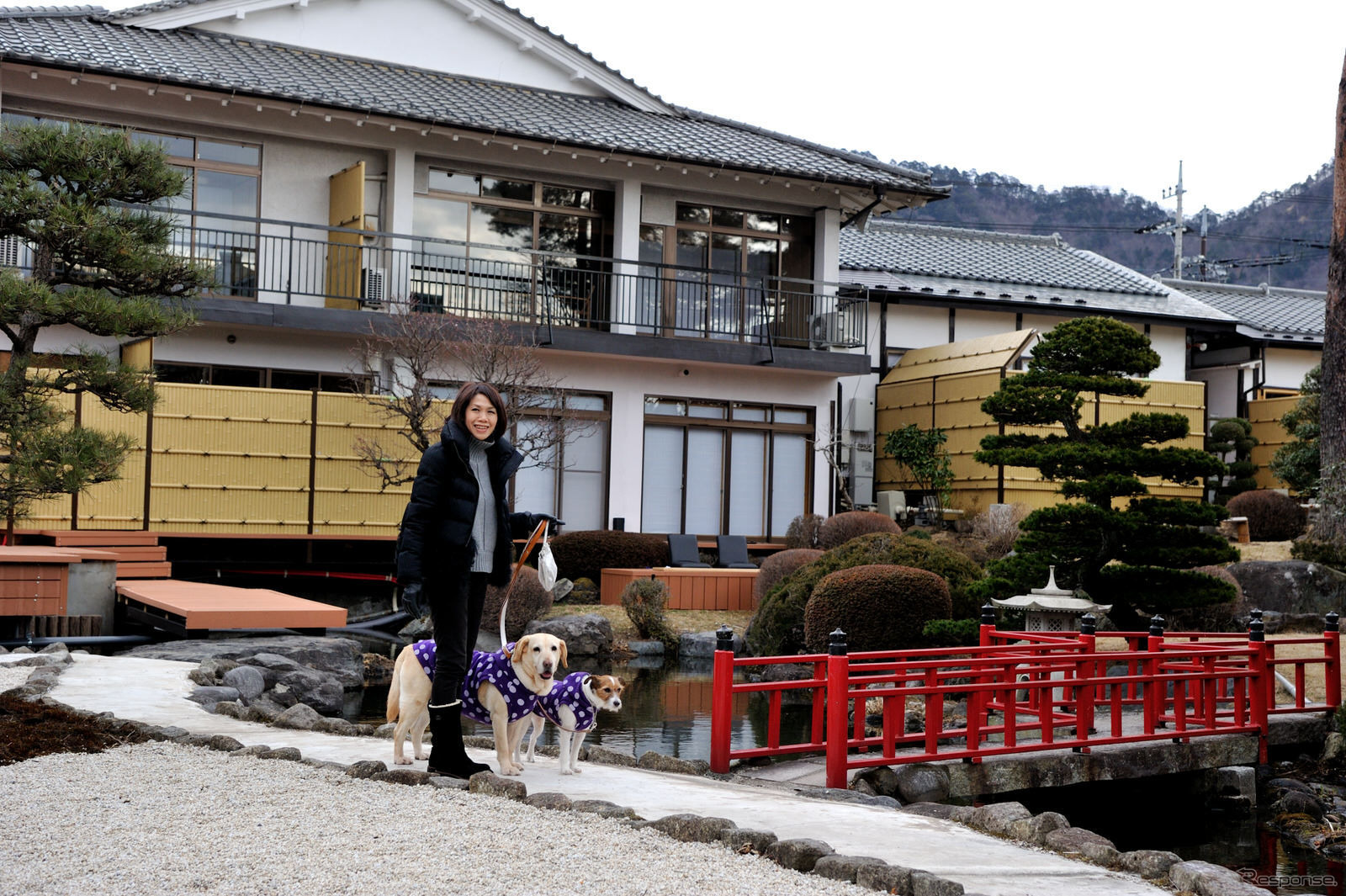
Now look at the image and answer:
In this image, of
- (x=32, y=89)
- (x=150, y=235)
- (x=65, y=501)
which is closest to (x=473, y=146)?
(x=32, y=89)

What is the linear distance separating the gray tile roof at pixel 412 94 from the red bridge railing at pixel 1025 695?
11066mm

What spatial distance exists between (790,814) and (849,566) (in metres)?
8.88

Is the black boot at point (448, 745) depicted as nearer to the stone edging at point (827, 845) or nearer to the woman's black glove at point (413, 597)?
the stone edging at point (827, 845)

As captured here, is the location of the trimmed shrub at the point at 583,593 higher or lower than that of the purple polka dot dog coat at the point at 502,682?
lower

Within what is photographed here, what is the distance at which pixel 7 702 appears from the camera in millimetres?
8234

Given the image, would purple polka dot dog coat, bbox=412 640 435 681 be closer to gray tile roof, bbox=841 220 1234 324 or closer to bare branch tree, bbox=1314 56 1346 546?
bare branch tree, bbox=1314 56 1346 546

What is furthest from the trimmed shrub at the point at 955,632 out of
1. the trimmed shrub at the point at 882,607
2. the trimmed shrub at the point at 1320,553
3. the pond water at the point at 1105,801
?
the trimmed shrub at the point at 1320,553

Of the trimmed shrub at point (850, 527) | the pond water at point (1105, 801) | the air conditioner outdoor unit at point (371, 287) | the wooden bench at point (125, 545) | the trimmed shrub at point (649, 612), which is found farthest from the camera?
the trimmed shrub at point (850, 527)

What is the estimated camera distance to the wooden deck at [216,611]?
40.5 feet

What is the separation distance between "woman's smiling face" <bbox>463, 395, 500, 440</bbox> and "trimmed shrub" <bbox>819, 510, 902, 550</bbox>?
1393cm

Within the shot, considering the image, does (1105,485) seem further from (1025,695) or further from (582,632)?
(582,632)

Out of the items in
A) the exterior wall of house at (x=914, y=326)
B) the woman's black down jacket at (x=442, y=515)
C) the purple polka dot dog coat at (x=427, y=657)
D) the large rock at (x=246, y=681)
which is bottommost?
the large rock at (x=246, y=681)

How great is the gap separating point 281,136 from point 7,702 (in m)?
13.0

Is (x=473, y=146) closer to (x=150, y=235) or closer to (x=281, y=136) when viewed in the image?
(x=281, y=136)
